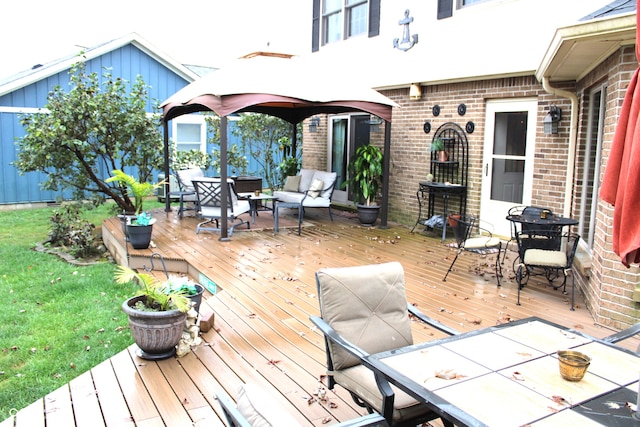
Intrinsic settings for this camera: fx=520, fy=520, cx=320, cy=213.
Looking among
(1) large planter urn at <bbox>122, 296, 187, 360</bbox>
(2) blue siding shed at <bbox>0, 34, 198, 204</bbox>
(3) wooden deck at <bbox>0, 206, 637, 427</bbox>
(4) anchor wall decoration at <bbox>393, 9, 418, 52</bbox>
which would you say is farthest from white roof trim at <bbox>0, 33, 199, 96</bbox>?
(1) large planter urn at <bbox>122, 296, 187, 360</bbox>

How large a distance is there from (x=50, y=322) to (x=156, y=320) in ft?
8.23

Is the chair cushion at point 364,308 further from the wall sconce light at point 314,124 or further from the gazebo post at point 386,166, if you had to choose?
the wall sconce light at point 314,124

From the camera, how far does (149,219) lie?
7.70 meters

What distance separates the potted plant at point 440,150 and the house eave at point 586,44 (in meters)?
2.62

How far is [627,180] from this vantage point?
2.12 meters

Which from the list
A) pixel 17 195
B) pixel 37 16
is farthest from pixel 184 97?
pixel 37 16

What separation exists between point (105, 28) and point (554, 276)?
38208 millimetres

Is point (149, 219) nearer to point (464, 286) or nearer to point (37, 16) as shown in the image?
point (464, 286)

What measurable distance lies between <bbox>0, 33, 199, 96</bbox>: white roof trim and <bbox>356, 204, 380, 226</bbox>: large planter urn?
8.10 meters

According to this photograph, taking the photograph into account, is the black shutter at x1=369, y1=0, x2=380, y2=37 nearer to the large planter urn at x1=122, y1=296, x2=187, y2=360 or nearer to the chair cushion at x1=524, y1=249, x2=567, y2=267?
the chair cushion at x1=524, y1=249, x2=567, y2=267

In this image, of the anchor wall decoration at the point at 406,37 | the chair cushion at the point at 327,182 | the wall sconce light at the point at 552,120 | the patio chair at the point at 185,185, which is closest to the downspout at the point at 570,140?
the wall sconce light at the point at 552,120

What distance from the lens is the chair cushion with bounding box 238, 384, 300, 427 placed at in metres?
1.55

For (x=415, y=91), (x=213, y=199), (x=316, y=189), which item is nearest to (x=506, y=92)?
(x=415, y=91)

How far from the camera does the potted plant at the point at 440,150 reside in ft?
29.6
